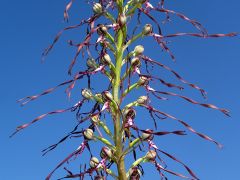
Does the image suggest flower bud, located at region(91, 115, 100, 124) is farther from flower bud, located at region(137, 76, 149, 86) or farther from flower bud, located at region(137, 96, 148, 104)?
flower bud, located at region(137, 76, 149, 86)

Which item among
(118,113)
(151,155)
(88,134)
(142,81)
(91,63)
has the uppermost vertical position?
(91,63)

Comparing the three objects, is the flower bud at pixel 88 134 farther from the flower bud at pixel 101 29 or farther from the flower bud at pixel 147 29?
the flower bud at pixel 147 29

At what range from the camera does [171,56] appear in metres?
7.22

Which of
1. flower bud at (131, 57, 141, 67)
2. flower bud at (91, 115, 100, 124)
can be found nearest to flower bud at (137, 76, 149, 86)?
flower bud at (131, 57, 141, 67)

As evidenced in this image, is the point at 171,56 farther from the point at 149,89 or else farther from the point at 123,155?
the point at 123,155

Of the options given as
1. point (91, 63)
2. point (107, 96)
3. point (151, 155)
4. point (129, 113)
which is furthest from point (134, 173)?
point (91, 63)

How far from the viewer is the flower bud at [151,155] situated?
660 centimetres

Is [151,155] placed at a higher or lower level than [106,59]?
lower

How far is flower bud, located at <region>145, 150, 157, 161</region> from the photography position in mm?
6602

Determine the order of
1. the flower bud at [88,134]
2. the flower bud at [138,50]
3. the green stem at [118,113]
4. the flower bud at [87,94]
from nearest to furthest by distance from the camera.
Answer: the green stem at [118,113]
the flower bud at [88,134]
the flower bud at [87,94]
the flower bud at [138,50]

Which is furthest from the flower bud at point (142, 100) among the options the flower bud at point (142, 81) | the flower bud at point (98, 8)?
the flower bud at point (98, 8)

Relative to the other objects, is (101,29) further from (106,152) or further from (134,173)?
(134,173)

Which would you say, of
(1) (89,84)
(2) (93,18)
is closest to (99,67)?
(1) (89,84)

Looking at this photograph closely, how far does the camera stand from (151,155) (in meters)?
6.61
